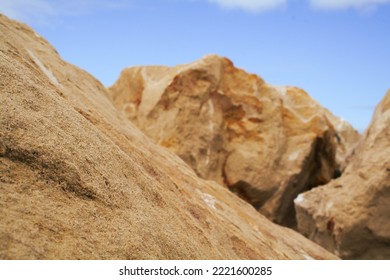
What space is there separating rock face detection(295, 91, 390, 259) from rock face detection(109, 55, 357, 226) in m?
2.86

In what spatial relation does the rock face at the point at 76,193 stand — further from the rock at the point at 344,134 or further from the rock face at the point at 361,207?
the rock at the point at 344,134

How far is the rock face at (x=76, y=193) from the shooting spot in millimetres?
2881

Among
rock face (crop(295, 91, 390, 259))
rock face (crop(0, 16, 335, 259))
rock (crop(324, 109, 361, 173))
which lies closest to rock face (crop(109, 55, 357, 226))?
rock face (crop(295, 91, 390, 259))

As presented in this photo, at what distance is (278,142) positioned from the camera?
1348 cm

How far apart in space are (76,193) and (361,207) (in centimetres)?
671

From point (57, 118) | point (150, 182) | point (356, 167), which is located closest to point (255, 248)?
point (150, 182)

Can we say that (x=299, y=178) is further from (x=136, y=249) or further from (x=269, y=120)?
(x=136, y=249)

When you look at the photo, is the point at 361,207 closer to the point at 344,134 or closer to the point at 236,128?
the point at 236,128

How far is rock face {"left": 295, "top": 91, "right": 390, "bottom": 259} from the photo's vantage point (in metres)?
8.59

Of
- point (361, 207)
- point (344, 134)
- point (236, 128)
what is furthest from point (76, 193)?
point (344, 134)

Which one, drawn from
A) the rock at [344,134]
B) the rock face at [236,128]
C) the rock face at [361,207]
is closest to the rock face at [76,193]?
the rock face at [361,207]

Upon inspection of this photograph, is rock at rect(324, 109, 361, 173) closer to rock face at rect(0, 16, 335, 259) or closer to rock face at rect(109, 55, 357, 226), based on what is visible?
rock face at rect(109, 55, 357, 226)

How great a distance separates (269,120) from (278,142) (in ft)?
2.17

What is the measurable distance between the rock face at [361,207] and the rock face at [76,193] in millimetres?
4475
